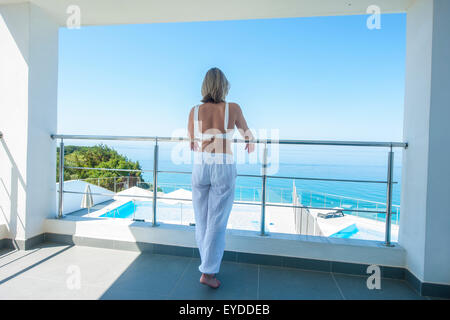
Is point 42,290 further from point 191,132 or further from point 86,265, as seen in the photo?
point 191,132

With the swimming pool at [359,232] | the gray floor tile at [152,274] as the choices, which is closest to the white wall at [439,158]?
the gray floor tile at [152,274]

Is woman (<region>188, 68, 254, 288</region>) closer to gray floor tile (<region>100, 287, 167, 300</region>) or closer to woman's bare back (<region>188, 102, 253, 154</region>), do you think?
woman's bare back (<region>188, 102, 253, 154</region>)

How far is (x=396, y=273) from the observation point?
4.69ft

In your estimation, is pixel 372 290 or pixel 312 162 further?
pixel 312 162

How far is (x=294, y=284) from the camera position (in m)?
1.33

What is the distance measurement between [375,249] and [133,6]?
2.48m

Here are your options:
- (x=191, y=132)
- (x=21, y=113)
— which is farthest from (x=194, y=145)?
(x=21, y=113)

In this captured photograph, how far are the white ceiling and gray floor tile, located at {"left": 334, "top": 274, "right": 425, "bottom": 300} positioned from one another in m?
1.85

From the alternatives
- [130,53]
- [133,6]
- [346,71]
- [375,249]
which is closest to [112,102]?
[130,53]

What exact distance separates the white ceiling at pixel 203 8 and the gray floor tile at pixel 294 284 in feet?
6.18

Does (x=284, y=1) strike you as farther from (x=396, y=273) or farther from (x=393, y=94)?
(x=393, y=94)

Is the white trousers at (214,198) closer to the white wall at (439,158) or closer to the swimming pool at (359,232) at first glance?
the white wall at (439,158)

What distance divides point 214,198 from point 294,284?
739 mm

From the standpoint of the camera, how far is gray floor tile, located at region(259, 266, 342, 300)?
122cm
